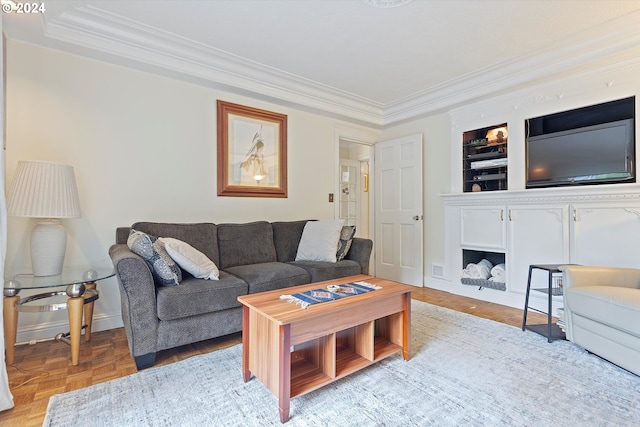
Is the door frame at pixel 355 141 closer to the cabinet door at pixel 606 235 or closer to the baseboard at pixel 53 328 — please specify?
the cabinet door at pixel 606 235

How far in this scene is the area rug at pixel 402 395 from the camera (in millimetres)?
1451

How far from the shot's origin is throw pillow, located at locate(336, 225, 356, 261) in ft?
10.7

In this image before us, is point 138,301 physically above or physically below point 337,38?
below

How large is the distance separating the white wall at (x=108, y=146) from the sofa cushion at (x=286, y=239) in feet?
1.23

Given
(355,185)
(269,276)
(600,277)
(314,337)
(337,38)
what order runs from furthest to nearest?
(355,185) < (337,38) < (269,276) < (600,277) < (314,337)

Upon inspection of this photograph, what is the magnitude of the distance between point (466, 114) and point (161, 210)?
Answer: 11.6 ft

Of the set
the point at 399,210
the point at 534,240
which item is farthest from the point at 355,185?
the point at 534,240

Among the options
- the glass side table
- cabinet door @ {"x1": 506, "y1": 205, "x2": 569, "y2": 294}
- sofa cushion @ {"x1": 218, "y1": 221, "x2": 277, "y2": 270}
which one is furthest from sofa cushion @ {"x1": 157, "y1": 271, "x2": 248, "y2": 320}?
cabinet door @ {"x1": 506, "y1": 205, "x2": 569, "y2": 294}

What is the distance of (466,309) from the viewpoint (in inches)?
123

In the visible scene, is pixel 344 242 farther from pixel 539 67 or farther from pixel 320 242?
pixel 539 67

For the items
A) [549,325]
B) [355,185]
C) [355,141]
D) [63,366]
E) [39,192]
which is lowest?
[63,366]

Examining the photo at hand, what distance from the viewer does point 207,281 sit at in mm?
2230

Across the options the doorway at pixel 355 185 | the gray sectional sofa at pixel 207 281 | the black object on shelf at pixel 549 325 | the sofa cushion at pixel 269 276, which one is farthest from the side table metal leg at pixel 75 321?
the doorway at pixel 355 185

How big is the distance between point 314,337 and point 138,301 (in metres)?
1.14
